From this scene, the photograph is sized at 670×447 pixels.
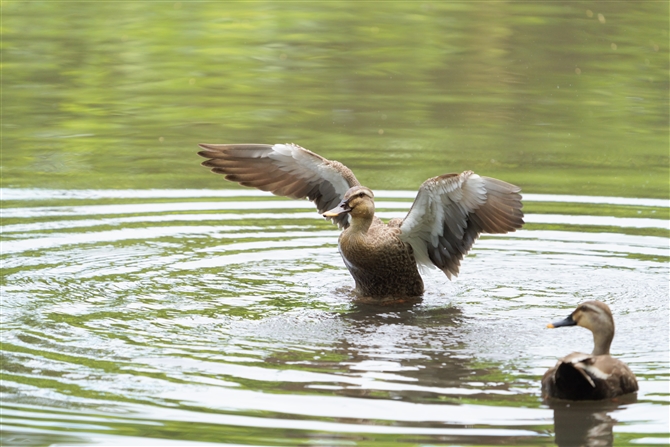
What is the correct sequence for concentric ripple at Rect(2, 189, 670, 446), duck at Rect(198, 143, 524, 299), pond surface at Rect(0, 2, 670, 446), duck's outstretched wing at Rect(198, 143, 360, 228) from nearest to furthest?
concentric ripple at Rect(2, 189, 670, 446) → pond surface at Rect(0, 2, 670, 446) → duck at Rect(198, 143, 524, 299) → duck's outstretched wing at Rect(198, 143, 360, 228)

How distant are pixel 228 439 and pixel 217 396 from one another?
71 cm

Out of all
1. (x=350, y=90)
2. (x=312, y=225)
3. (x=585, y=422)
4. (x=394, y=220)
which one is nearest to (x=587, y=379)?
(x=585, y=422)

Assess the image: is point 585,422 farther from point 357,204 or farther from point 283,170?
point 283,170

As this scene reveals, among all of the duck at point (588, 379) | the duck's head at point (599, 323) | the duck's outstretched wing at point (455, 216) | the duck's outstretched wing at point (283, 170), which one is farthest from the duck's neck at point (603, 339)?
the duck's outstretched wing at point (283, 170)

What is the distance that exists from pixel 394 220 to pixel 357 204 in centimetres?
75

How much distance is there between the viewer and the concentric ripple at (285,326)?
7184 millimetres

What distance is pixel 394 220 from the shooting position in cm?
1109

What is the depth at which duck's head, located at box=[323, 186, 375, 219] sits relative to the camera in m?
10.4

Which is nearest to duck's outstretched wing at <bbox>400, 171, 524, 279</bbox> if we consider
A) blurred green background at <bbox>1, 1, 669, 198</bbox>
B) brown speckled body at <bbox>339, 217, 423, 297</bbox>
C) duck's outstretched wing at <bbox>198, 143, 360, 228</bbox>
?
brown speckled body at <bbox>339, 217, 423, 297</bbox>

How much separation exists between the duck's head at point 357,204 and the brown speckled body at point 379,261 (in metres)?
0.14

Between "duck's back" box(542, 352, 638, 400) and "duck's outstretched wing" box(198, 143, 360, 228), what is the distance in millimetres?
3912

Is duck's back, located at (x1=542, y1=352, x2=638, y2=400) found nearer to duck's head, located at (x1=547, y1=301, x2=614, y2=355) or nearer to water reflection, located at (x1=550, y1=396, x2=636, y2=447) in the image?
water reflection, located at (x1=550, y1=396, x2=636, y2=447)

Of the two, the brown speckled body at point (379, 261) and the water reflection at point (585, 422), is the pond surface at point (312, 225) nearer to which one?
the water reflection at point (585, 422)

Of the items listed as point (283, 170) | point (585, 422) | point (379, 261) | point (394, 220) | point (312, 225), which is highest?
point (283, 170)
